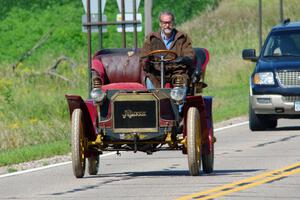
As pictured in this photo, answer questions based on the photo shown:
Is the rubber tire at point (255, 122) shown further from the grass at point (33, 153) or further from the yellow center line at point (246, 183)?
the yellow center line at point (246, 183)

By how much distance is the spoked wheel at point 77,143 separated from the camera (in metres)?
15.5

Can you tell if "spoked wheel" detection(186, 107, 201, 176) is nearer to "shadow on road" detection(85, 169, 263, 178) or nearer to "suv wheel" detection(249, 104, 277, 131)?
"shadow on road" detection(85, 169, 263, 178)

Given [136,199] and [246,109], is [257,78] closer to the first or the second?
[246,109]

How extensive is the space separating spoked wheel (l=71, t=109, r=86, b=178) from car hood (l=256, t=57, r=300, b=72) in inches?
351

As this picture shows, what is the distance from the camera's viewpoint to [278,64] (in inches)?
950

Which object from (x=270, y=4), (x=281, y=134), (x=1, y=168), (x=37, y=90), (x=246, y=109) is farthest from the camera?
(x=270, y=4)

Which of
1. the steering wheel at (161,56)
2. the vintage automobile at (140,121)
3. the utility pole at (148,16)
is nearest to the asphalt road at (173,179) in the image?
the vintage automobile at (140,121)

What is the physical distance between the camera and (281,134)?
2342 cm

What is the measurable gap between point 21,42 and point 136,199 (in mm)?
53787

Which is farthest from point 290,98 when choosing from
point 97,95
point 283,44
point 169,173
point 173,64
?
point 97,95

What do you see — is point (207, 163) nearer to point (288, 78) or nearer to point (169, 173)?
point (169, 173)

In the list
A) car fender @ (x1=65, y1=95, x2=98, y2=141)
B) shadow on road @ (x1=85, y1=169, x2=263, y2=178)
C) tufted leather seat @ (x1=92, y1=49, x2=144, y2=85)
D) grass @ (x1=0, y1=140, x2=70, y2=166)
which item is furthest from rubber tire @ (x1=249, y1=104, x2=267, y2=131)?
car fender @ (x1=65, y1=95, x2=98, y2=141)

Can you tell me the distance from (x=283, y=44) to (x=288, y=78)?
2.93 ft

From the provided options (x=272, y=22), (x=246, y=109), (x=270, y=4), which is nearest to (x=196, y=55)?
(x=246, y=109)
